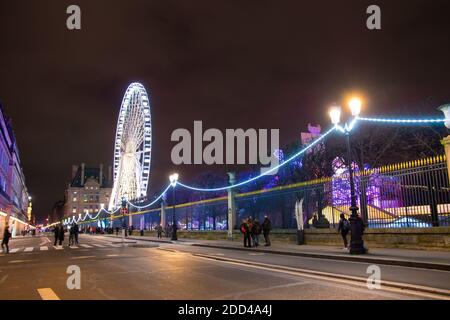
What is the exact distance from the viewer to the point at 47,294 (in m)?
8.81

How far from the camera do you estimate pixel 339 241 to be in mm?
20562

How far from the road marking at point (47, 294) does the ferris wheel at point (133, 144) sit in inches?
1720

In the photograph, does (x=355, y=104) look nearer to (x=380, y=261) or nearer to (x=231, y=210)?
(x=380, y=261)

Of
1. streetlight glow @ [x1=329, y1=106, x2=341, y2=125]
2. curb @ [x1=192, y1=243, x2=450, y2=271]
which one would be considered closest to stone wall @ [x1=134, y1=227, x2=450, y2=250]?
curb @ [x1=192, y1=243, x2=450, y2=271]

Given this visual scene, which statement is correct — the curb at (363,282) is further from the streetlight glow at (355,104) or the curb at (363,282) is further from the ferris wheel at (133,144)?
the ferris wheel at (133,144)

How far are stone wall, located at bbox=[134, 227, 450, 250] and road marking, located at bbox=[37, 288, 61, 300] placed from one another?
1313 cm

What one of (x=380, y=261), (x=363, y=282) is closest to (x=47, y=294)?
(x=363, y=282)

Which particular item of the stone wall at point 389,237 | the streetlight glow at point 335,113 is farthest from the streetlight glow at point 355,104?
the stone wall at point 389,237

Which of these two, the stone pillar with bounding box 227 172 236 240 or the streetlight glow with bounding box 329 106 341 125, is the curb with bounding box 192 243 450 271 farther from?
the stone pillar with bounding box 227 172 236 240

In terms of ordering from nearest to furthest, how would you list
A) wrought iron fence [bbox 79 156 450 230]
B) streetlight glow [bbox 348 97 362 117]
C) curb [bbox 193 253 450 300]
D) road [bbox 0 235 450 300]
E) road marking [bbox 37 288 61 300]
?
curb [bbox 193 253 450 300], road [bbox 0 235 450 300], road marking [bbox 37 288 61 300], wrought iron fence [bbox 79 156 450 230], streetlight glow [bbox 348 97 362 117]

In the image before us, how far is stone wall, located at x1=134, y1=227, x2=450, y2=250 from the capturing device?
15.7 metres

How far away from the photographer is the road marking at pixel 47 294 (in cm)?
838
